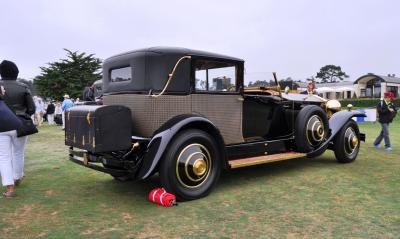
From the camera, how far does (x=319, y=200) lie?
14.2ft

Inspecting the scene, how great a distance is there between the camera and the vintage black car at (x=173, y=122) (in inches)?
165

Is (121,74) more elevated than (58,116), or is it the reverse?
(121,74)

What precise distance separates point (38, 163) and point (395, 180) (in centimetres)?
634

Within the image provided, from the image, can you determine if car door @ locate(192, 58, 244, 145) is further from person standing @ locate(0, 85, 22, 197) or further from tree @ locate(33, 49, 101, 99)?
tree @ locate(33, 49, 101, 99)

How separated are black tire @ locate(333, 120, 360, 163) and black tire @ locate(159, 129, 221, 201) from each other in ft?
9.73

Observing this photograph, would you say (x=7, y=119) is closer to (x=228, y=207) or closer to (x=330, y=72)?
(x=228, y=207)

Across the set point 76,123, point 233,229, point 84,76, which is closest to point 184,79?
point 76,123

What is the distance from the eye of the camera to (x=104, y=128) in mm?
4023

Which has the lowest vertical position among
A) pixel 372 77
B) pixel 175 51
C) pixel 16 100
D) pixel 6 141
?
pixel 6 141

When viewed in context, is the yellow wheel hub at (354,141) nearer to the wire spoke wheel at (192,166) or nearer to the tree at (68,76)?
the wire spoke wheel at (192,166)

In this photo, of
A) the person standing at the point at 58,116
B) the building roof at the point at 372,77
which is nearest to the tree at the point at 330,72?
the building roof at the point at 372,77

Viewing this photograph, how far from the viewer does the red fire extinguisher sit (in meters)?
4.14

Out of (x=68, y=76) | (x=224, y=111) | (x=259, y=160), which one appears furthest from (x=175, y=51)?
(x=68, y=76)

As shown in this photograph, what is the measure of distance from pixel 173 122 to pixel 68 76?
1375 inches
